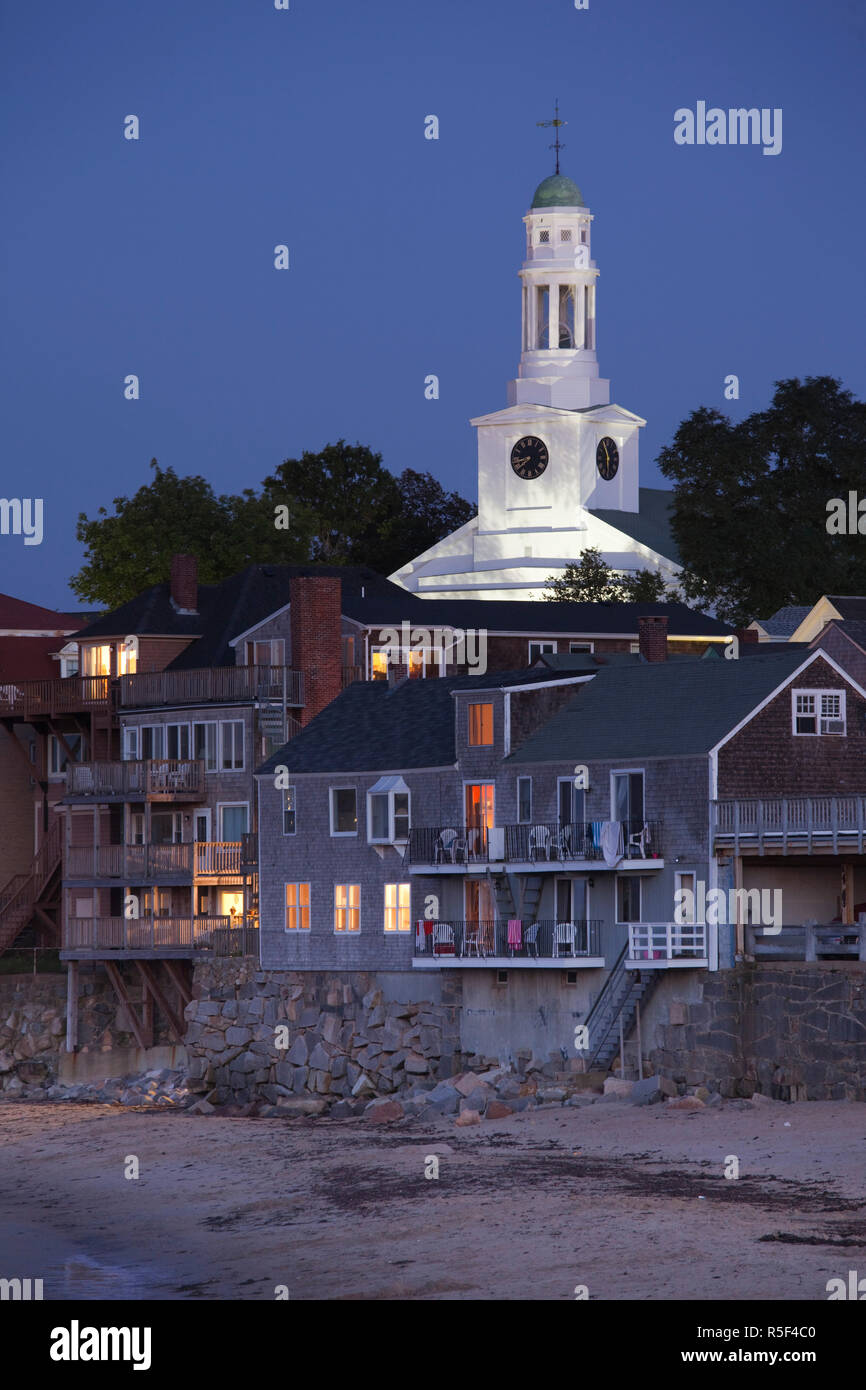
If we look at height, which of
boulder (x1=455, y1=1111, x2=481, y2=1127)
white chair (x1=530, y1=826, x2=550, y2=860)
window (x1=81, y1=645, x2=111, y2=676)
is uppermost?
window (x1=81, y1=645, x2=111, y2=676)

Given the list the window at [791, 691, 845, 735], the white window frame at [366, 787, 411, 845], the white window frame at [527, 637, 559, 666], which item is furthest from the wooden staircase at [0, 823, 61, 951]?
the window at [791, 691, 845, 735]

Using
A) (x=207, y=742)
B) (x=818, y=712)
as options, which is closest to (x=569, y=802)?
(x=818, y=712)

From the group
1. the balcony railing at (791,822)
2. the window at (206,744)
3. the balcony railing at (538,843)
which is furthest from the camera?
the window at (206,744)

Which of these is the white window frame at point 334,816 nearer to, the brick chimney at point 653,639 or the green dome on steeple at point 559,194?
the brick chimney at point 653,639

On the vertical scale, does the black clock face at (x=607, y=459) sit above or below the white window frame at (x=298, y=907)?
above

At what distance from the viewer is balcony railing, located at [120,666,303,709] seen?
7425 cm

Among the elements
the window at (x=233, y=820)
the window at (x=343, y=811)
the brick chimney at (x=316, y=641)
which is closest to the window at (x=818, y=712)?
the window at (x=343, y=811)

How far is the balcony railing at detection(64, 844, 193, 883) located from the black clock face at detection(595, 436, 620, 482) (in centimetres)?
6854

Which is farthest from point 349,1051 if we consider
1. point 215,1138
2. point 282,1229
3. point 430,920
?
point 282,1229

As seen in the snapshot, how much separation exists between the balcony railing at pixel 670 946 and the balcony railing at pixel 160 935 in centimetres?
1570

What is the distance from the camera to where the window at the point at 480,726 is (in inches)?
2429

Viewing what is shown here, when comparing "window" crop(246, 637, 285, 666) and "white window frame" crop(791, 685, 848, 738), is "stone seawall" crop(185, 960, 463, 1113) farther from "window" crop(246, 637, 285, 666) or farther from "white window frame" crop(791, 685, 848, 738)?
"window" crop(246, 637, 285, 666)

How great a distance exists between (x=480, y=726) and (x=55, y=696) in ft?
78.4

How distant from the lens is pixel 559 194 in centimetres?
13950
